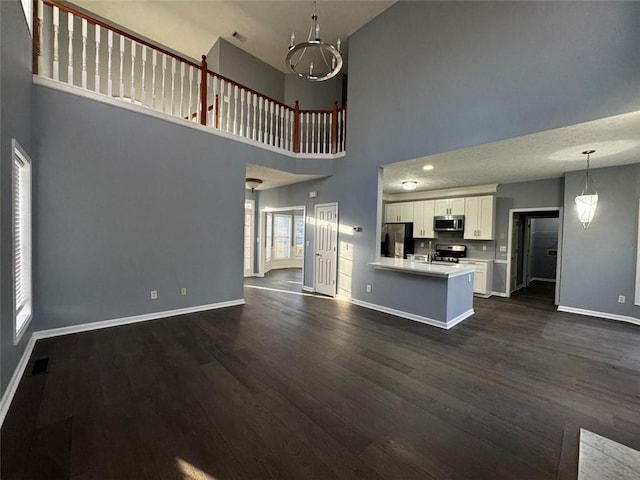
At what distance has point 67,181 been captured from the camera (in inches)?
126

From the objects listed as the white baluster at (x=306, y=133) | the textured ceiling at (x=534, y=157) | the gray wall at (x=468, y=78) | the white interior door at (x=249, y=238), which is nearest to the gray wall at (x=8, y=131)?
the white baluster at (x=306, y=133)

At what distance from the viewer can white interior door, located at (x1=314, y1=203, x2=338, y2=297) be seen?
5645 millimetres

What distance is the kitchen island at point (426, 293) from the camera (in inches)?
155

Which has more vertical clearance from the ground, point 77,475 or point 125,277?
point 125,277

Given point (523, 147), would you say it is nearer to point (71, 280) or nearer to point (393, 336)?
point (393, 336)

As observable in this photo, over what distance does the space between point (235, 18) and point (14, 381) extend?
6530 mm

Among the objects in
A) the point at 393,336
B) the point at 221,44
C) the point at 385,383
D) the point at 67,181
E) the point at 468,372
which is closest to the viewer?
the point at 385,383

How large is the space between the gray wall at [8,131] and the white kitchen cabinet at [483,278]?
23.5ft

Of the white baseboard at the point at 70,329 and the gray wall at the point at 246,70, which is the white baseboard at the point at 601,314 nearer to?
the white baseboard at the point at 70,329

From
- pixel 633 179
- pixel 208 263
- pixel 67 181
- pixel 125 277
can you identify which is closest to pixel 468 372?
pixel 208 263

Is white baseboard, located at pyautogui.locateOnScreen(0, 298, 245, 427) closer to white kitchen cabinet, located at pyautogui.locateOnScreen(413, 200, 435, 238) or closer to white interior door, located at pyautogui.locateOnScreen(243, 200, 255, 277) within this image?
white interior door, located at pyautogui.locateOnScreen(243, 200, 255, 277)

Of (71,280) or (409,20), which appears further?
(409,20)

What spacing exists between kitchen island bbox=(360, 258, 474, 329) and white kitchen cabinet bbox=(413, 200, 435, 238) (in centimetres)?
266

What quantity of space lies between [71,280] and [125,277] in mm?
549
